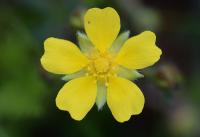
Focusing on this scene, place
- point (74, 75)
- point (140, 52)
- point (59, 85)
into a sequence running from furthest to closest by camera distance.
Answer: point (59, 85), point (74, 75), point (140, 52)

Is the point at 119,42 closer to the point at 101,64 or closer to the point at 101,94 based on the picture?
the point at 101,64

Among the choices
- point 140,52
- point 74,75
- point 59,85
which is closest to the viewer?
point 140,52

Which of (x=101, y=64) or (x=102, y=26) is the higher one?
(x=102, y=26)

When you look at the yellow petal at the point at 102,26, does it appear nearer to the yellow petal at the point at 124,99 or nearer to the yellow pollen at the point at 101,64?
the yellow pollen at the point at 101,64

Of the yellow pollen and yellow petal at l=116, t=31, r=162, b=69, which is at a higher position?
yellow petal at l=116, t=31, r=162, b=69

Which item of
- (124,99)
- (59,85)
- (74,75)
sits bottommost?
(59,85)

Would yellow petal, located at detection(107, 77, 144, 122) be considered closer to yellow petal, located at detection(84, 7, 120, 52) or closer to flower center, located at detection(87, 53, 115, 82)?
flower center, located at detection(87, 53, 115, 82)

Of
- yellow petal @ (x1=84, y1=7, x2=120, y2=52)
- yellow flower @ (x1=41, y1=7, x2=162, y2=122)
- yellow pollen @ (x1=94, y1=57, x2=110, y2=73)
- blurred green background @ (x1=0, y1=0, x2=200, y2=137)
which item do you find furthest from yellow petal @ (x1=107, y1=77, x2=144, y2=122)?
blurred green background @ (x1=0, y1=0, x2=200, y2=137)

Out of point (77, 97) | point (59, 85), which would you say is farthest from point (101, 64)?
point (59, 85)
